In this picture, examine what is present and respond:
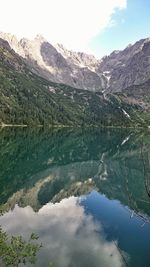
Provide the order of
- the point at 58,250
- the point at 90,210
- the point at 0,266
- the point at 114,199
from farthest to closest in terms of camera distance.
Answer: the point at 114,199 → the point at 90,210 → the point at 58,250 → the point at 0,266

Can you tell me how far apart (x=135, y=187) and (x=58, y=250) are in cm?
5616

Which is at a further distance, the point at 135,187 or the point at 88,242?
the point at 135,187

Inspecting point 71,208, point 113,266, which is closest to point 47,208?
point 71,208

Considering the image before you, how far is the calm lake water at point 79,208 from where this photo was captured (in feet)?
146

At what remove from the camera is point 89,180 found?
376ft

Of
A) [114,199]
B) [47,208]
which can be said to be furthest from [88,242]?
[114,199]

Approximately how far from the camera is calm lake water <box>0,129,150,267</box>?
44.6 metres

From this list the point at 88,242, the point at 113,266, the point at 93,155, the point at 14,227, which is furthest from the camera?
the point at 93,155

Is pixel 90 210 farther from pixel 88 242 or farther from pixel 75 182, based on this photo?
pixel 75 182

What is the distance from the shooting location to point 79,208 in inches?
2926

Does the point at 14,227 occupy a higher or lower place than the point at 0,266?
lower

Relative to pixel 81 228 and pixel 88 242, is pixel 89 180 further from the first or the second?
pixel 88 242

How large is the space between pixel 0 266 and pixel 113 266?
61.6 feet

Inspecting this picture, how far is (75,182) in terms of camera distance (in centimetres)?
10781
